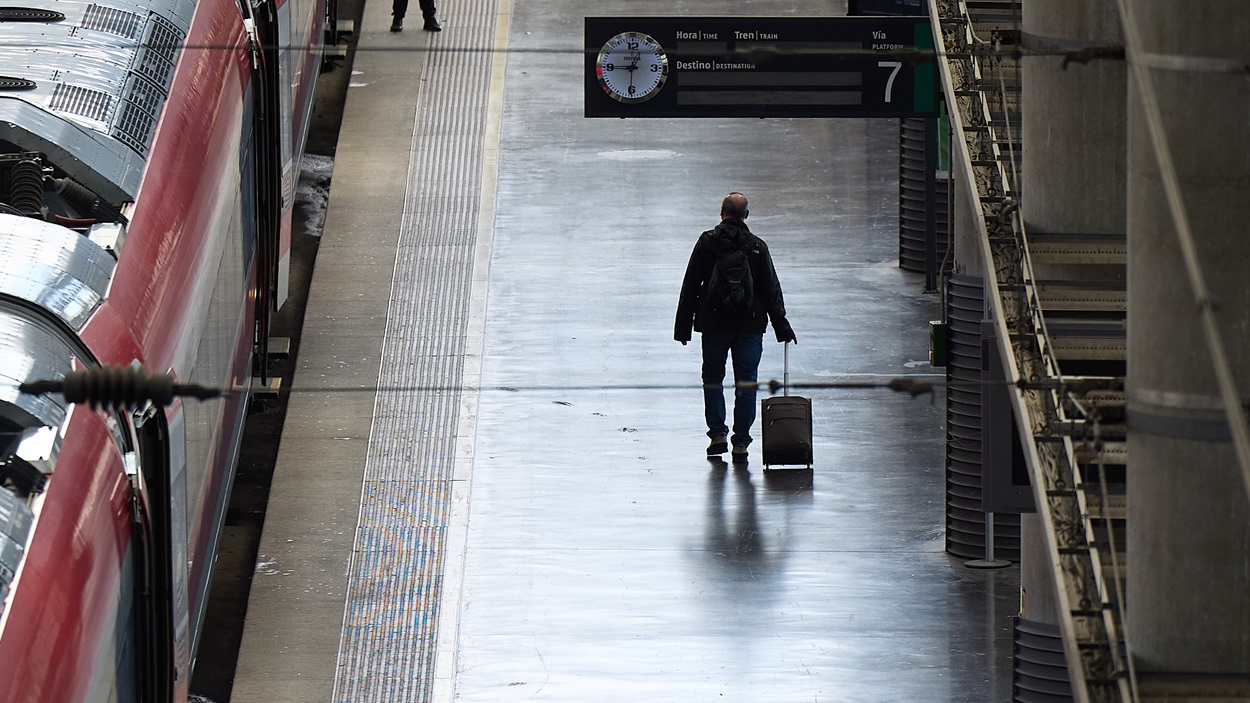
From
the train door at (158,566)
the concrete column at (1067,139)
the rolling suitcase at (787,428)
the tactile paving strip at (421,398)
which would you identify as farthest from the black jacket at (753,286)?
the train door at (158,566)

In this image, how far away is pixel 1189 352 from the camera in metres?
6.76

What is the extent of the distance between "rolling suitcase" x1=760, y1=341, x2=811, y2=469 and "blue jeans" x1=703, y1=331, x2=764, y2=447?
141mm

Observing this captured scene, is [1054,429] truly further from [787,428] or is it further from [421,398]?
[421,398]

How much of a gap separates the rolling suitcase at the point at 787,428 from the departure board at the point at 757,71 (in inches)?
82.9

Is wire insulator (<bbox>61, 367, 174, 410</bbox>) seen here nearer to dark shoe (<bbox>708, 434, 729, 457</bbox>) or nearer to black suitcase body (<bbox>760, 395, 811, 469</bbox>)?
black suitcase body (<bbox>760, 395, 811, 469</bbox>)

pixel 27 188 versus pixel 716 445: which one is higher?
pixel 27 188

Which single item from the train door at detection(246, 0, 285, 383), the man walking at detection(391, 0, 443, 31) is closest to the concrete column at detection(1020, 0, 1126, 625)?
the train door at detection(246, 0, 285, 383)

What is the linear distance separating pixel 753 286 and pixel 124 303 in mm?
5720

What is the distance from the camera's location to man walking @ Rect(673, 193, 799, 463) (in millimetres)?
13445

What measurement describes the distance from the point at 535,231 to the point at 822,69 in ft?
12.3

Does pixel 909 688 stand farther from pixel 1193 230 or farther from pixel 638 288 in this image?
pixel 638 288

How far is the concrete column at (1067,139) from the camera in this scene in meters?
9.52

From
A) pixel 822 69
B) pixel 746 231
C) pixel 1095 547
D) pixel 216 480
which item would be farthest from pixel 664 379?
pixel 1095 547

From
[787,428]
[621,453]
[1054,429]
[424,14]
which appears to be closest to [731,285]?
[787,428]
